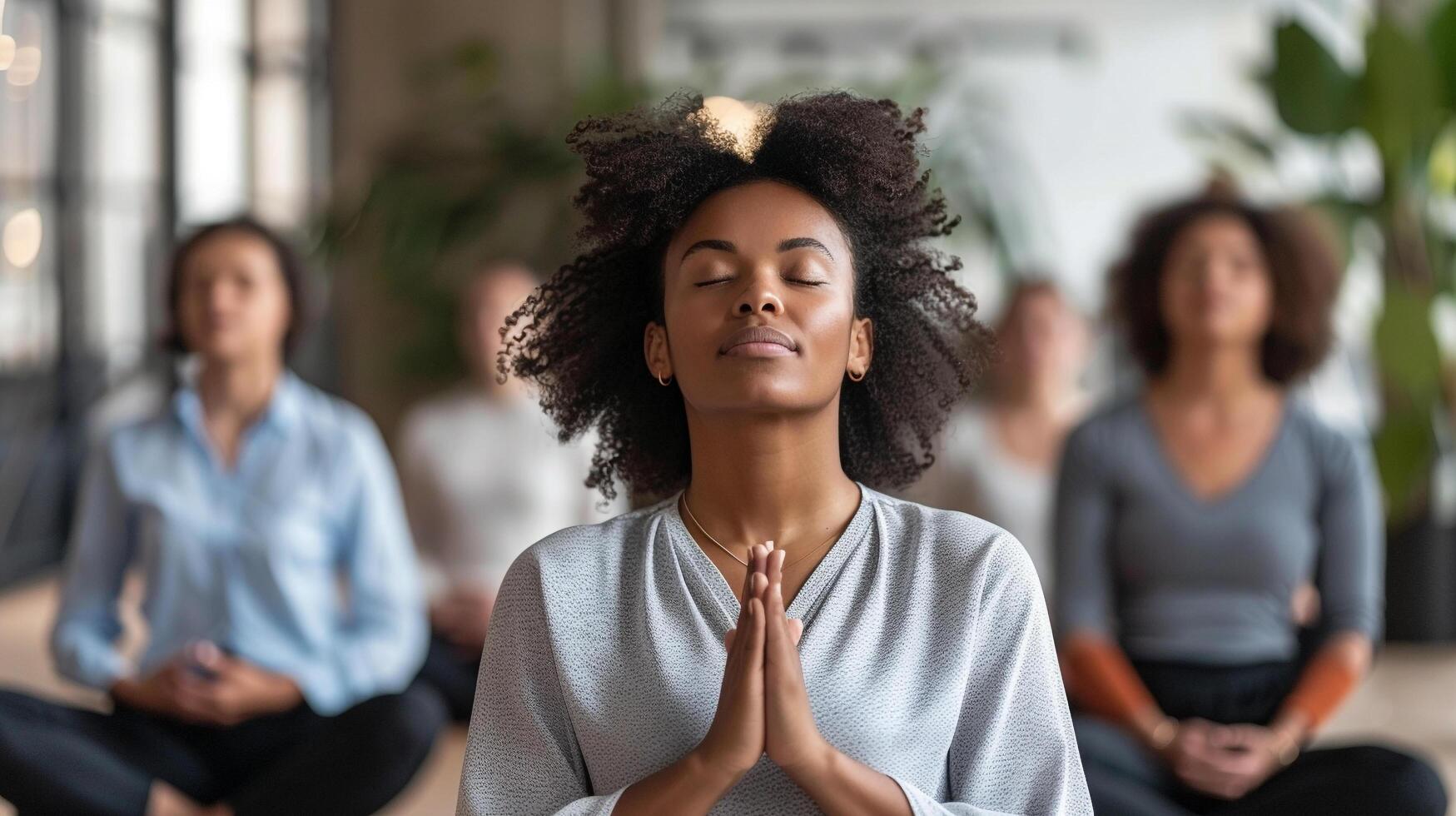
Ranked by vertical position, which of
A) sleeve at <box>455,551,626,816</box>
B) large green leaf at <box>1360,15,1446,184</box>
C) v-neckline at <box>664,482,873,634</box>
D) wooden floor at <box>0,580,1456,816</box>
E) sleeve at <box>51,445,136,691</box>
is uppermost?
large green leaf at <box>1360,15,1446,184</box>

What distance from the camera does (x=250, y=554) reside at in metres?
2.53

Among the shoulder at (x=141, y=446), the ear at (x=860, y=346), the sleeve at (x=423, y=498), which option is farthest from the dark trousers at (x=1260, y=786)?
the sleeve at (x=423, y=498)

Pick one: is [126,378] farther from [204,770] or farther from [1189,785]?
[1189,785]

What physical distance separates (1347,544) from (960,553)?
57.3 inches

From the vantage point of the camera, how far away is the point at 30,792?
2.24 m

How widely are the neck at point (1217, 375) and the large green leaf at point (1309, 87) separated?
1736 millimetres

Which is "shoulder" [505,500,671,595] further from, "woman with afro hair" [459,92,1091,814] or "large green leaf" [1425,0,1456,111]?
"large green leaf" [1425,0,1456,111]

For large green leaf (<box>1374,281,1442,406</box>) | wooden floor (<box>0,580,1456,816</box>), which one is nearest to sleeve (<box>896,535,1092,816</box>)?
wooden floor (<box>0,580,1456,816</box>)

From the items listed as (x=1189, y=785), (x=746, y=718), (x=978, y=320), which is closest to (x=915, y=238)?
(x=978, y=320)

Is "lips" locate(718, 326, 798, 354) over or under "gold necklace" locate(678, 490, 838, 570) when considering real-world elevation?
over

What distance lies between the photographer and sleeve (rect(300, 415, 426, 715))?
260 cm

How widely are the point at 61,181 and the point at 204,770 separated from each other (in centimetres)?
388

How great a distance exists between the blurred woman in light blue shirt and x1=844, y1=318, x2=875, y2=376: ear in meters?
1.17

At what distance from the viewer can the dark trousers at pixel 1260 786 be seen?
2.04 metres
